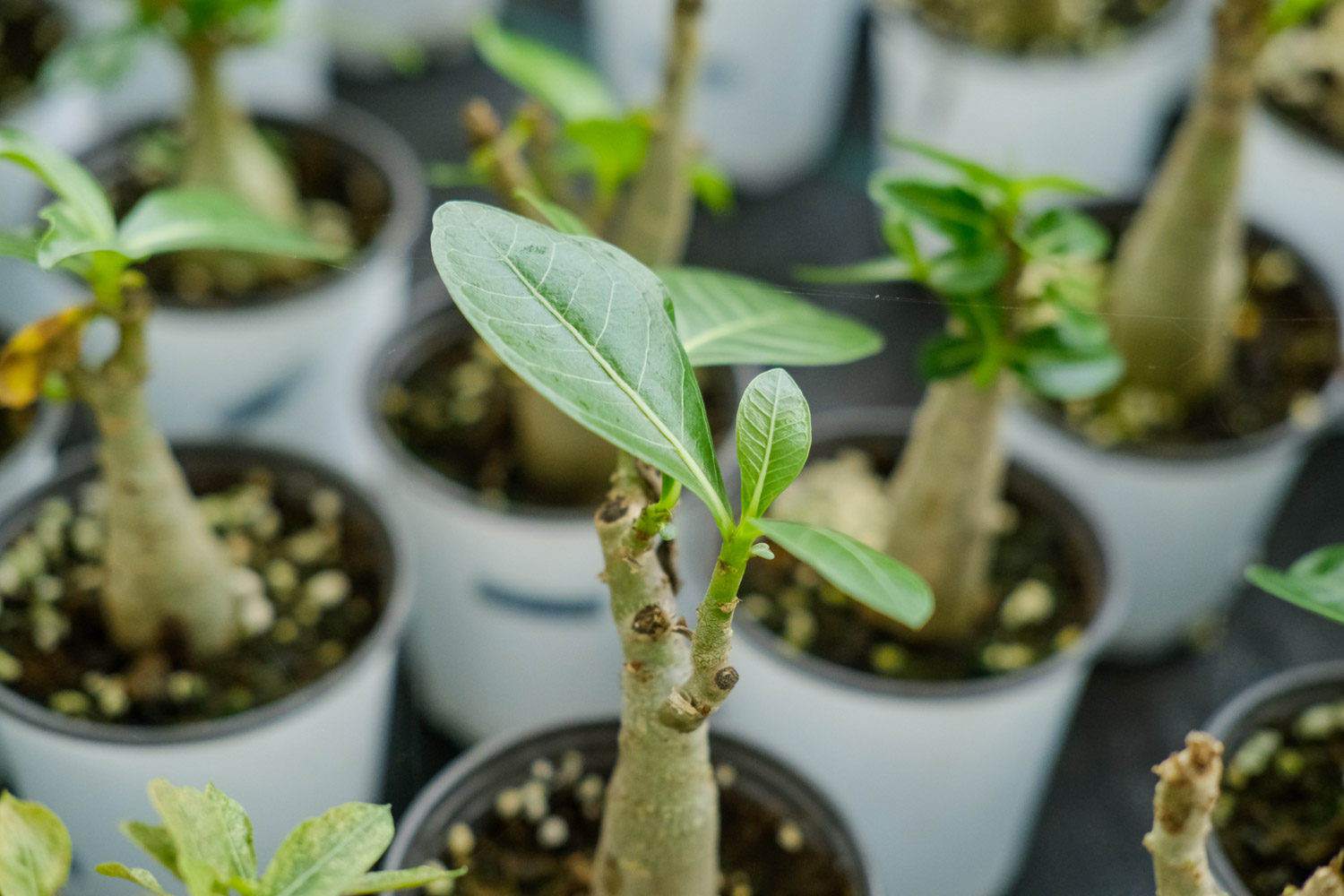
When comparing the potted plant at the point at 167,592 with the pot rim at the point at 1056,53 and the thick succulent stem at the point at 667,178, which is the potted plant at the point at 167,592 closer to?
the thick succulent stem at the point at 667,178

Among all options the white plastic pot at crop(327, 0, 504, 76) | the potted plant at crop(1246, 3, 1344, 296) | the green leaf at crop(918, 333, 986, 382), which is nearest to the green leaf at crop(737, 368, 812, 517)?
the green leaf at crop(918, 333, 986, 382)

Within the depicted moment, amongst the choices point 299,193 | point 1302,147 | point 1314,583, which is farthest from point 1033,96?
point 1314,583

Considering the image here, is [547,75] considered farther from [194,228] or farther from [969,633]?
[969,633]

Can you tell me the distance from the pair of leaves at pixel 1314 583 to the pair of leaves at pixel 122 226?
0.45 metres

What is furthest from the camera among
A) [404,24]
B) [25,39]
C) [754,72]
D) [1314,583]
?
[404,24]

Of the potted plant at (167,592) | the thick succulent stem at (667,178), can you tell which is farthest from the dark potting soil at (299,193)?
the thick succulent stem at (667,178)

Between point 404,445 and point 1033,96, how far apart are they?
710mm

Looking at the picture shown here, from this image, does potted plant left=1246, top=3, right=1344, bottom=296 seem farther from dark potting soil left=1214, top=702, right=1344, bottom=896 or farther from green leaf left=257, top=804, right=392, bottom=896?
green leaf left=257, top=804, right=392, bottom=896

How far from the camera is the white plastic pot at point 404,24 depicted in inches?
63.7

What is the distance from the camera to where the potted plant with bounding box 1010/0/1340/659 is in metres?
0.95

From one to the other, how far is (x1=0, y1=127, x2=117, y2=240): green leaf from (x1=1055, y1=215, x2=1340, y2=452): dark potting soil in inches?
27.4


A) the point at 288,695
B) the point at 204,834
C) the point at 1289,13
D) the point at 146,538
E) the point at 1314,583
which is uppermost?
the point at 1289,13

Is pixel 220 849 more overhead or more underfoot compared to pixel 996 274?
more underfoot

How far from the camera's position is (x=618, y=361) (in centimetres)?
47
